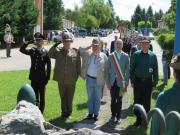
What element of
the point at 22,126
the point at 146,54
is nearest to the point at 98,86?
the point at 146,54

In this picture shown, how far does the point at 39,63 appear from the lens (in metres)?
10.4

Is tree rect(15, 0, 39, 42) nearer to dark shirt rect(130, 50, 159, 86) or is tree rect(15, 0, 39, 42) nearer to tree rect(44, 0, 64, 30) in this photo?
tree rect(44, 0, 64, 30)

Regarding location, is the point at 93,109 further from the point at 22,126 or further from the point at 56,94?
the point at 22,126

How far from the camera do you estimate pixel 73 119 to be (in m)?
10.8

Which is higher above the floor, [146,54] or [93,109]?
[146,54]

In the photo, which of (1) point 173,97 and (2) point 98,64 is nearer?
(1) point 173,97

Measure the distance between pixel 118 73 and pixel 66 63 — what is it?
3.80ft

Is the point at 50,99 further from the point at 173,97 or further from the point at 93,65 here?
the point at 173,97

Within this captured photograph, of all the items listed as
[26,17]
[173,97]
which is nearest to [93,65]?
[173,97]

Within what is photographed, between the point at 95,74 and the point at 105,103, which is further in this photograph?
the point at 105,103

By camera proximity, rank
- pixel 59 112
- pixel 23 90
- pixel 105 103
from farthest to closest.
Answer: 1. pixel 105 103
2. pixel 59 112
3. pixel 23 90

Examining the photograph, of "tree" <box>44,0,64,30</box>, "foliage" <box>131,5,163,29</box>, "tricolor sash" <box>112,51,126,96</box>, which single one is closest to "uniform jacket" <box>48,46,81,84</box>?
"tricolor sash" <box>112,51,126,96</box>

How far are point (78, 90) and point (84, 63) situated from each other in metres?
4.86

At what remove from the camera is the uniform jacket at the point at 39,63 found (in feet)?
33.9
